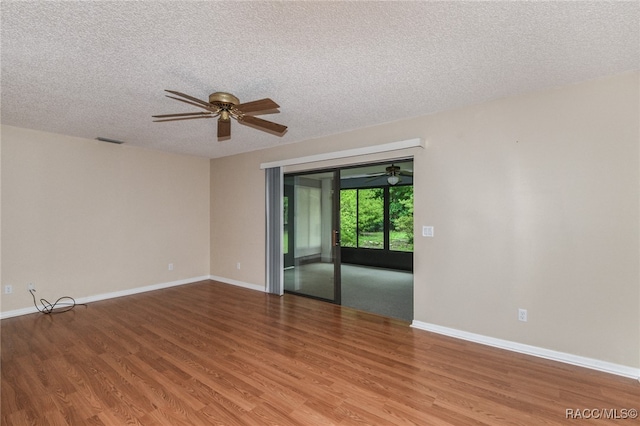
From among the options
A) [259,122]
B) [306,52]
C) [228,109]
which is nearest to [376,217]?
[259,122]

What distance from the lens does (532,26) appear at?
1.86 m

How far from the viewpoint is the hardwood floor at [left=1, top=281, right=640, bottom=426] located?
6.59 ft

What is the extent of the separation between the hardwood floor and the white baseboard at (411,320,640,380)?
8cm

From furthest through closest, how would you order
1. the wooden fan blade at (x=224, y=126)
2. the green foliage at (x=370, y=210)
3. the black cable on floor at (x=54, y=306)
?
the green foliage at (x=370, y=210) → the black cable on floor at (x=54, y=306) → the wooden fan blade at (x=224, y=126)

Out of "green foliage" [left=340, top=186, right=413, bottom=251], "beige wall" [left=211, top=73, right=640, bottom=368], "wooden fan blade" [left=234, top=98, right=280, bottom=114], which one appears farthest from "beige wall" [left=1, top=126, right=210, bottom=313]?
"beige wall" [left=211, top=73, right=640, bottom=368]

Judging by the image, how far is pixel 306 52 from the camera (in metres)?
2.16

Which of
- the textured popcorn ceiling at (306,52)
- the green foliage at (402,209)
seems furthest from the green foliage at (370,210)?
the textured popcorn ceiling at (306,52)

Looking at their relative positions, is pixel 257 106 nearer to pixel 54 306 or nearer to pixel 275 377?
pixel 275 377

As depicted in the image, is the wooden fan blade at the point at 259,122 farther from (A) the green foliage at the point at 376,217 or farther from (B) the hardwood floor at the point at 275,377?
(A) the green foliage at the point at 376,217

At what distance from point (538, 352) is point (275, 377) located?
2546 millimetres

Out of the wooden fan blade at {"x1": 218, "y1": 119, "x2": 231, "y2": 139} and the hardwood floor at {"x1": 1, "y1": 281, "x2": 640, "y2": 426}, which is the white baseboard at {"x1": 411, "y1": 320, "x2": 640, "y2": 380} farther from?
the wooden fan blade at {"x1": 218, "y1": 119, "x2": 231, "y2": 139}

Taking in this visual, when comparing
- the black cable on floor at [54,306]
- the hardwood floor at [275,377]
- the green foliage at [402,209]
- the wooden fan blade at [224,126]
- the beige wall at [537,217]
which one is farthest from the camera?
the green foliage at [402,209]

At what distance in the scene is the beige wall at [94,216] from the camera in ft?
13.0

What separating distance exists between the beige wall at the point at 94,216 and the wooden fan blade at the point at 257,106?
3.56 meters
